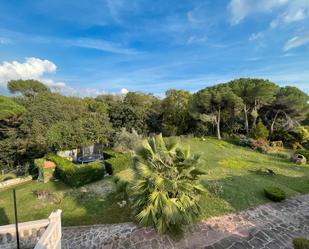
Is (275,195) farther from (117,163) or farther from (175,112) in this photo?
(175,112)

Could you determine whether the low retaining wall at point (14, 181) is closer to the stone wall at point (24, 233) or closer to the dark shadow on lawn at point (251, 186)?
the stone wall at point (24, 233)

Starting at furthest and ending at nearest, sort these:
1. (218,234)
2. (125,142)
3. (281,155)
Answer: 1. (125,142)
2. (281,155)
3. (218,234)

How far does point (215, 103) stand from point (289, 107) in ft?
24.3

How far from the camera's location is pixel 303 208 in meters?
7.07

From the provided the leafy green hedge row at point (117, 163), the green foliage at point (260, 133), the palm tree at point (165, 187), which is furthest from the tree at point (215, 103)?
the palm tree at point (165, 187)

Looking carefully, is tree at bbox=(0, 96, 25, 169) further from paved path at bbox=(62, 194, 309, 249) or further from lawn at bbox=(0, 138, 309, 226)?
paved path at bbox=(62, 194, 309, 249)

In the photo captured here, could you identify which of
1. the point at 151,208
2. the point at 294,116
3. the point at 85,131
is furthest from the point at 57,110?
the point at 294,116

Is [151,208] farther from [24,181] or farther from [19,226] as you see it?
[24,181]

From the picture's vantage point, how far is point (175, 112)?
24250mm

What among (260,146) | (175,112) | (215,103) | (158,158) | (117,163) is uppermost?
(215,103)

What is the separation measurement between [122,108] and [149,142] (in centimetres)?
1720

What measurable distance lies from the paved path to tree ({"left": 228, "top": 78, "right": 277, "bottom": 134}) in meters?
15.0

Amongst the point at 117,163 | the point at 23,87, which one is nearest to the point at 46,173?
the point at 117,163

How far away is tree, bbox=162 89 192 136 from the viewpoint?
24.1 meters
